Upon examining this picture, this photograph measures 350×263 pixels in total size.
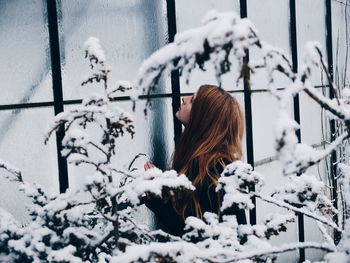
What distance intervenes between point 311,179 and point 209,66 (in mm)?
1551

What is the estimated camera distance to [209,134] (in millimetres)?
2662

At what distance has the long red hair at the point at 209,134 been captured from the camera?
2598 mm

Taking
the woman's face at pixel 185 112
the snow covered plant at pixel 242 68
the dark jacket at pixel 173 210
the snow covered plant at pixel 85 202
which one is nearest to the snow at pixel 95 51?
the snow covered plant at pixel 85 202

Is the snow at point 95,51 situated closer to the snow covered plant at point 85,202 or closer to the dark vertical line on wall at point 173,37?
the snow covered plant at point 85,202

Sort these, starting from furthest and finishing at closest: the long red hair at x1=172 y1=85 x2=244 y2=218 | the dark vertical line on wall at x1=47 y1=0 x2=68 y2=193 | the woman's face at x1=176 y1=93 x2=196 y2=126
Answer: the woman's face at x1=176 y1=93 x2=196 y2=126 → the long red hair at x1=172 y1=85 x2=244 y2=218 → the dark vertical line on wall at x1=47 y1=0 x2=68 y2=193

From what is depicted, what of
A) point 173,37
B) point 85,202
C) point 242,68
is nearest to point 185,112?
point 173,37

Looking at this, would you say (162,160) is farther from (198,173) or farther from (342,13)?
(342,13)

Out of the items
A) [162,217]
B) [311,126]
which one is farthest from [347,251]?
[311,126]

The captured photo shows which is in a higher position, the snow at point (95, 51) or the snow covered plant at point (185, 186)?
the snow at point (95, 51)

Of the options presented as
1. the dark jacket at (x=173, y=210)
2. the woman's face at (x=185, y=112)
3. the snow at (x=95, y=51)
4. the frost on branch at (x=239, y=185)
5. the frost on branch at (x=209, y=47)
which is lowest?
the dark jacket at (x=173, y=210)

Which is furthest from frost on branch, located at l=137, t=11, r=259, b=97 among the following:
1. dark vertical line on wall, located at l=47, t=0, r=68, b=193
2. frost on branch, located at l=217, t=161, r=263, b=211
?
dark vertical line on wall, located at l=47, t=0, r=68, b=193

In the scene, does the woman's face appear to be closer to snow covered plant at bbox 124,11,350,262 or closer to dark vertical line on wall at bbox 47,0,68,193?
dark vertical line on wall at bbox 47,0,68,193

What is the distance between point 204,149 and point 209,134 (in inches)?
3.8

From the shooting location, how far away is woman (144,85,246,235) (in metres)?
2.51
